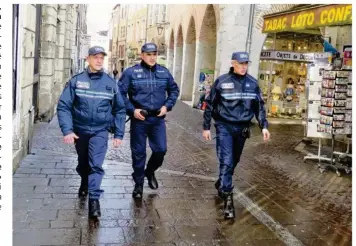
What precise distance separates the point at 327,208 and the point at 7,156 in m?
4.03

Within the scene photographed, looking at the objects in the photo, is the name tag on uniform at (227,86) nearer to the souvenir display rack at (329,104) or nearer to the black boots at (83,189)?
the black boots at (83,189)

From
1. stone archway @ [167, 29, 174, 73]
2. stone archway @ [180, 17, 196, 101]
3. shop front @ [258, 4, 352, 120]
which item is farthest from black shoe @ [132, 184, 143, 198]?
stone archway @ [167, 29, 174, 73]

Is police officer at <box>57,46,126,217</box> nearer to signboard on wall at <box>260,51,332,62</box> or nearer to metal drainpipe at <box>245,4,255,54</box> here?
metal drainpipe at <box>245,4,255,54</box>

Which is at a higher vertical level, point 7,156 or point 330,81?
point 330,81

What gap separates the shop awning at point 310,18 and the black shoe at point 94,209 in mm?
5106

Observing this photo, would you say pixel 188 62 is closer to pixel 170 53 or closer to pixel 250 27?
pixel 170 53

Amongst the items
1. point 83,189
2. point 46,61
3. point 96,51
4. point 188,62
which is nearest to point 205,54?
point 188,62

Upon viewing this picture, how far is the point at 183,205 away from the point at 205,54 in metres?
14.7

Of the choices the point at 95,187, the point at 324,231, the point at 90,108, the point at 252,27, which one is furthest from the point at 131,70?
the point at 252,27

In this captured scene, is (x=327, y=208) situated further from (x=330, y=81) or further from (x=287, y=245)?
(x=330, y=81)

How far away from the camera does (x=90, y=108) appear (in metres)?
5.02

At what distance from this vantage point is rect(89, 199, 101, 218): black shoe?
4926 mm

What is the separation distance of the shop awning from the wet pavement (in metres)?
2.58

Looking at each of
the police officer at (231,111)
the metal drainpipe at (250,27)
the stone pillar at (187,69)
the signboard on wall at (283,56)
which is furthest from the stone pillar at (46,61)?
the stone pillar at (187,69)
